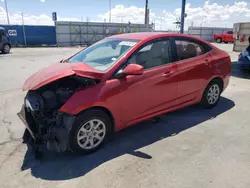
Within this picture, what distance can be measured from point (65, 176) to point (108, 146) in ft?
2.82

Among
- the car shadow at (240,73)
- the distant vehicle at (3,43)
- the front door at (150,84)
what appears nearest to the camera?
the front door at (150,84)

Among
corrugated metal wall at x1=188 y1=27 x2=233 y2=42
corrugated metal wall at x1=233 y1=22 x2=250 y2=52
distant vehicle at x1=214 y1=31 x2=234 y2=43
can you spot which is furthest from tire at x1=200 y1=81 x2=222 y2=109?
corrugated metal wall at x1=188 y1=27 x2=233 y2=42

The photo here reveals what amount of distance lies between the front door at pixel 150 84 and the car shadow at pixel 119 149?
0.38 metres

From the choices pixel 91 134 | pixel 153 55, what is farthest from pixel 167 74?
pixel 91 134

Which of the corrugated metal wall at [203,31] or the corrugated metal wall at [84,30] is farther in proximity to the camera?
the corrugated metal wall at [203,31]

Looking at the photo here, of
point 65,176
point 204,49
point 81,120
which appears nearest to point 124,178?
point 65,176

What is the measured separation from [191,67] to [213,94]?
109cm

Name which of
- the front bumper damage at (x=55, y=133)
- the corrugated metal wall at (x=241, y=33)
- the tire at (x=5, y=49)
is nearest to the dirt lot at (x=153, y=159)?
the front bumper damage at (x=55, y=133)

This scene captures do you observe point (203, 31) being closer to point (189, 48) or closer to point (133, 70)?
point (189, 48)

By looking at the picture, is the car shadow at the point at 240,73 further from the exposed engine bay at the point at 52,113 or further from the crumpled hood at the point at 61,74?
the exposed engine bay at the point at 52,113

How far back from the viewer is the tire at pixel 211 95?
15.7 ft

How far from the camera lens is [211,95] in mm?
4906

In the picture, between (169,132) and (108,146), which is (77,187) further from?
Answer: (169,132)

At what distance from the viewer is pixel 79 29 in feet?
90.9
